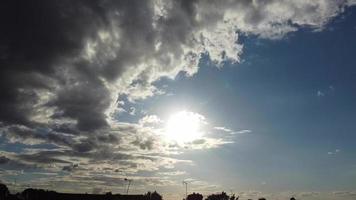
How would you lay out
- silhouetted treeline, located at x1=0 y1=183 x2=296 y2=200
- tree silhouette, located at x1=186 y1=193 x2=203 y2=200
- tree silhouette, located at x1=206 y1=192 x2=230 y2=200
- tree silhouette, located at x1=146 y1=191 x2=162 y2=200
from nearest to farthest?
silhouetted treeline, located at x1=0 y1=183 x2=296 y2=200 → tree silhouette, located at x1=146 y1=191 x2=162 y2=200 → tree silhouette, located at x1=186 y1=193 x2=203 y2=200 → tree silhouette, located at x1=206 y1=192 x2=230 y2=200

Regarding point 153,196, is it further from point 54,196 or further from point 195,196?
point 54,196

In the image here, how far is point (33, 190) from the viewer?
108000 millimetres

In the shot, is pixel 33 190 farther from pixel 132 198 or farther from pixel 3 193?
pixel 132 198

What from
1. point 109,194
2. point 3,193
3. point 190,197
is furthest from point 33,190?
point 190,197

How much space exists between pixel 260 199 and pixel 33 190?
4149 inches

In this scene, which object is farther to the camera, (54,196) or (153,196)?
(153,196)

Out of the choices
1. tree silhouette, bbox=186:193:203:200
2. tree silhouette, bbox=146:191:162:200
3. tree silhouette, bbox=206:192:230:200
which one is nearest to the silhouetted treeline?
tree silhouette, bbox=146:191:162:200

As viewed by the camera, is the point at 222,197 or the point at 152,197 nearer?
the point at 152,197

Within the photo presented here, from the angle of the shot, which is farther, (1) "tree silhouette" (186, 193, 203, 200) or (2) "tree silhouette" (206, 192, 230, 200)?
(2) "tree silhouette" (206, 192, 230, 200)

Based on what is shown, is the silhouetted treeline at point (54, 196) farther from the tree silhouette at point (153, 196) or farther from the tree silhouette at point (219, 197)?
the tree silhouette at point (219, 197)

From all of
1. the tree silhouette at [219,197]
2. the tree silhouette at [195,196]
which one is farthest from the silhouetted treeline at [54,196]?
the tree silhouette at [219,197]

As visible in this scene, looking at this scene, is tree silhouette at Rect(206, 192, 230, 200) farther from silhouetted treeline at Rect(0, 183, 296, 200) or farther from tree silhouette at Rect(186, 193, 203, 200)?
silhouetted treeline at Rect(0, 183, 296, 200)

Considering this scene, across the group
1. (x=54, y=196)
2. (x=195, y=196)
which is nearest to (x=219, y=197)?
(x=195, y=196)

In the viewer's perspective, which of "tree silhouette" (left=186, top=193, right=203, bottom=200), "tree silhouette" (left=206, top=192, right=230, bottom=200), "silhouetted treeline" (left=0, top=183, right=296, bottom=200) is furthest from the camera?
"tree silhouette" (left=206, top=192, right=230, bottom=200)
